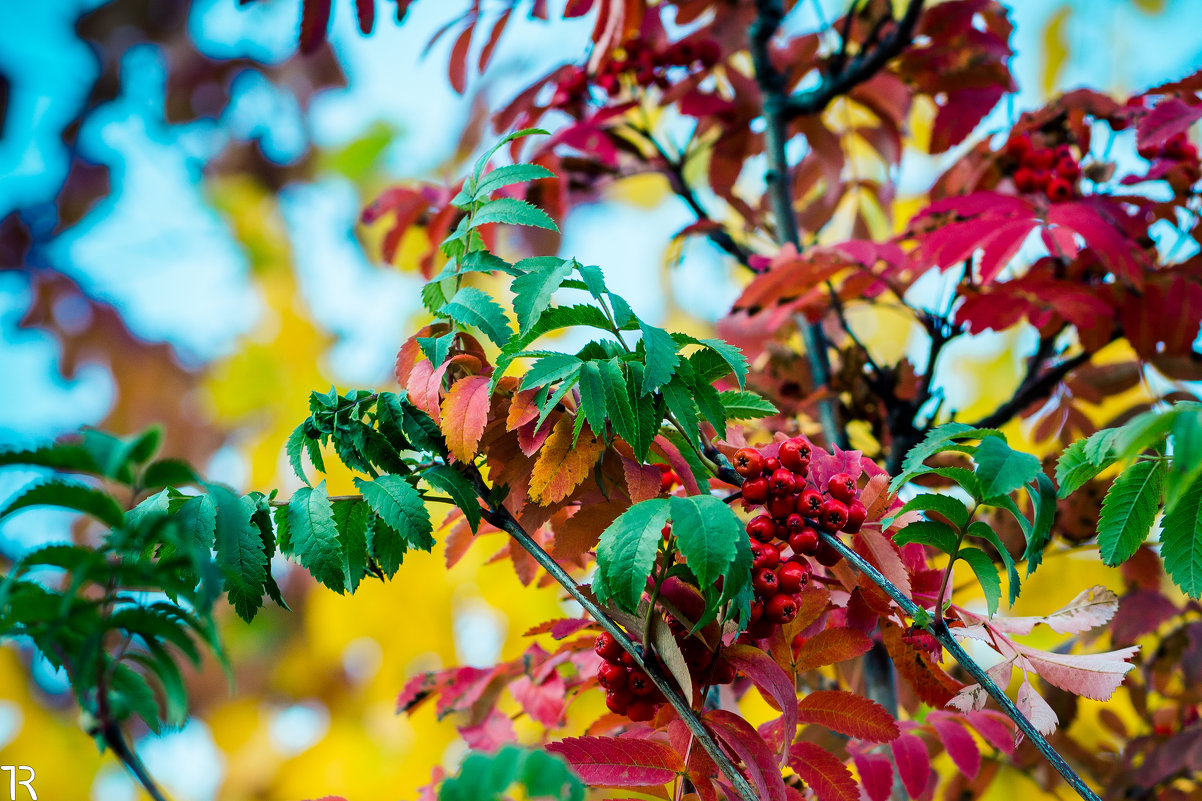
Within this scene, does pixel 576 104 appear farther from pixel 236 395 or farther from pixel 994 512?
pixel 236 395

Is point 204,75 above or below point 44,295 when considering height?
above

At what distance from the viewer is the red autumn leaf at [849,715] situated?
0.74 meters

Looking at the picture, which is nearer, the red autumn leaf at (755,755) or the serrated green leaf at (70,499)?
the serrated green leaf at (70,499)

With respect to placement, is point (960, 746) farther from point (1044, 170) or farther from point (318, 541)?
point (1044, 170)

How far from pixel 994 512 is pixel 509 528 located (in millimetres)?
828

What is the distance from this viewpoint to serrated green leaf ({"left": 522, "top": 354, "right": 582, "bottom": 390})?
0.61 meters

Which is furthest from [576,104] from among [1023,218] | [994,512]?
[994,512]

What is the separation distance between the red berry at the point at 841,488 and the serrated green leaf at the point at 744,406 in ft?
0.26

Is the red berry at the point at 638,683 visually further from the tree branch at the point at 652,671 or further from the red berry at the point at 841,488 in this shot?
the red berry at the point at 841,488

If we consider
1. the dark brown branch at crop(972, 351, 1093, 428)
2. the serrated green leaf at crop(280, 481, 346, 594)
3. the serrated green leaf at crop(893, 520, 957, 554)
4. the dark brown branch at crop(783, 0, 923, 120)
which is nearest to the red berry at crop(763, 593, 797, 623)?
the serrated green leaf at crop(893, 520, 957, 554)

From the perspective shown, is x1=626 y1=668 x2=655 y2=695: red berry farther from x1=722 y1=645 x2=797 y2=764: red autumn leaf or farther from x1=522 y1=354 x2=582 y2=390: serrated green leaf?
x1=522 y1=354 x2=582 y2=390: serrated green leaf

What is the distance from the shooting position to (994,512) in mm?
1262

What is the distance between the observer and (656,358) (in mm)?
603

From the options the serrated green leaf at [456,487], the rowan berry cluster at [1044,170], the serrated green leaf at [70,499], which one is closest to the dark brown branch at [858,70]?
the rowan berry cluster at [1044,170]
